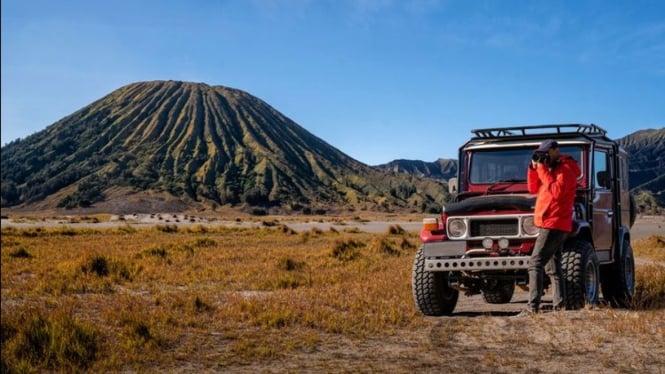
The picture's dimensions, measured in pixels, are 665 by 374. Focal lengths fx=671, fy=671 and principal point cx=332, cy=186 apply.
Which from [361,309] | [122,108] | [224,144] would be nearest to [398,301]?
[361,309]

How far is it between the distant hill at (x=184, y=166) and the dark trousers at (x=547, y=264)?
11136 centimetres

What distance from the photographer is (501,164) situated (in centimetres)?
1088

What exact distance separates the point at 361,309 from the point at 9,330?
4.98 meters

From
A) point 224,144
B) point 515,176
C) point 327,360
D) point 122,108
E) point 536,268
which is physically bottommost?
point 327,360

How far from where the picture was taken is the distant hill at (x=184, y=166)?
5133 inches

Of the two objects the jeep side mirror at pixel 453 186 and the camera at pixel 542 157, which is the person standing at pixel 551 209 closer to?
the camera at pixel 542 157

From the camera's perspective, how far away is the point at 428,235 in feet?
32.2

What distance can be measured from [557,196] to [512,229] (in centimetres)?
96

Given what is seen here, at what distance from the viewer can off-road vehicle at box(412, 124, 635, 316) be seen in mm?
9320

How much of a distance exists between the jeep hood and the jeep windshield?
0.97 metres

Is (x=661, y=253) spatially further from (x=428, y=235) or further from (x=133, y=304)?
(x=133, y=304)

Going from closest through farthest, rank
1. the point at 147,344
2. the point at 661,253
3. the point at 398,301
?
the point at 147,344 → the point at 398,301 → the point at 661,253

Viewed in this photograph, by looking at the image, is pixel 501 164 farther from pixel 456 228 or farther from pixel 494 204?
pixel 456 228

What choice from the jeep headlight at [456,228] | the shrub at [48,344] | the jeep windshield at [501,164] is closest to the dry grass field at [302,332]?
the shrub at [48,344]
